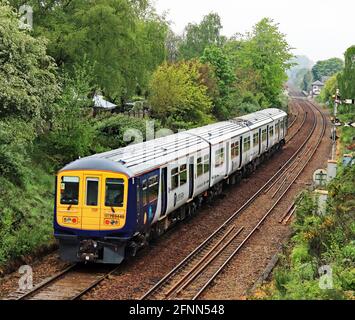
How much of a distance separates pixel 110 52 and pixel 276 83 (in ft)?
115

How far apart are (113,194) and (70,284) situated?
228 centimetres

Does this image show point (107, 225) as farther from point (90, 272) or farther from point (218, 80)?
point (218, 80)

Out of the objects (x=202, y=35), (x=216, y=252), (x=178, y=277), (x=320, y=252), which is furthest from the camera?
(x=202, y=35)

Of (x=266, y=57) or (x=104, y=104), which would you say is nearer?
(x=104, y=104)

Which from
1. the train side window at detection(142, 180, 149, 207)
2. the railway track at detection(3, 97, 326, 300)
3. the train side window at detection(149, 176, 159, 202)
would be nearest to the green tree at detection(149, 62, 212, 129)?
the railway track at detection(3, 97, 326, 300)

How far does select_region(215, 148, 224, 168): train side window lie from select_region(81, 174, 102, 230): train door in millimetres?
9528

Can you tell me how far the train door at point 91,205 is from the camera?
14.7 metres

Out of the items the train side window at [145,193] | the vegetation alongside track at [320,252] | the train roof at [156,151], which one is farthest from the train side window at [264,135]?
the train side window at [145,193]

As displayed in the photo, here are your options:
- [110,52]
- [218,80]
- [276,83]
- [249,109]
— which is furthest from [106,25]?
[276,83]

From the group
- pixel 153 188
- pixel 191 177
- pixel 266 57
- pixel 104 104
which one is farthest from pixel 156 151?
pixel 266 57

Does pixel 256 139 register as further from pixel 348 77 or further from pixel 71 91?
pixel 348 77

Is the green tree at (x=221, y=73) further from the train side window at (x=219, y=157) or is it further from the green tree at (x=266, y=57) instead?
the train side window at (x=219, y=157)

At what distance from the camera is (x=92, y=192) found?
48.5 feet

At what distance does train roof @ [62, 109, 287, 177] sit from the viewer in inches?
584
